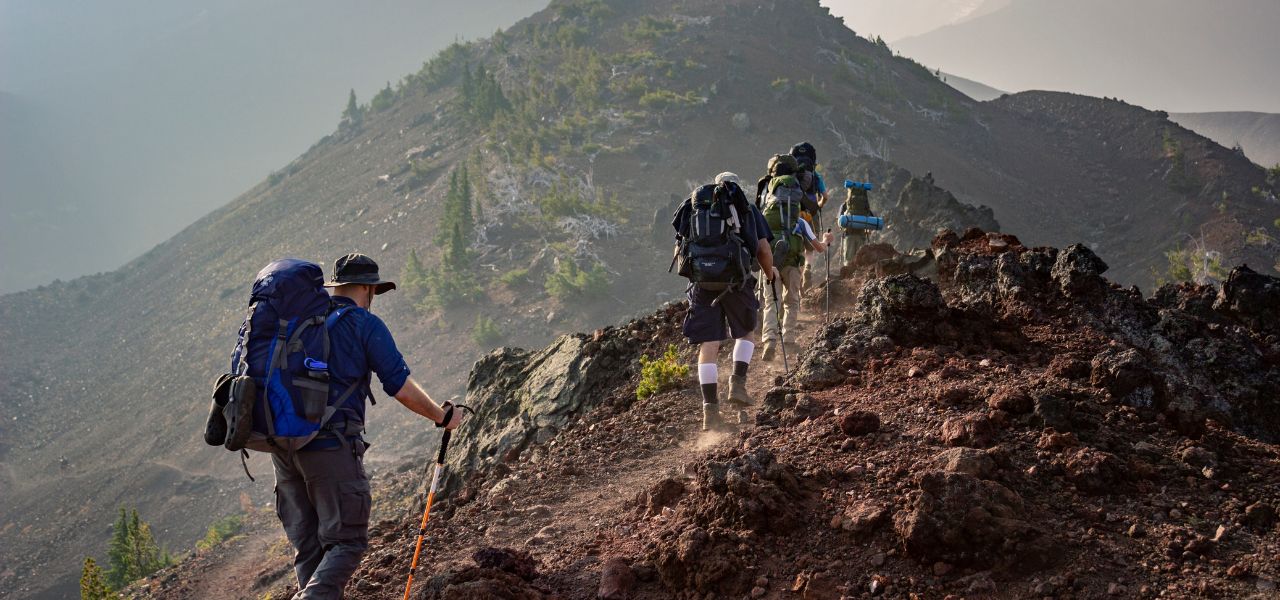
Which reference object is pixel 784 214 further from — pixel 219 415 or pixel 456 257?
pixel 456 257

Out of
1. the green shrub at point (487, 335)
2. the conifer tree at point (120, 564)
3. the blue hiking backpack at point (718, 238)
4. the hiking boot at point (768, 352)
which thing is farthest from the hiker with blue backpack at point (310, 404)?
the green shrub at point (487, 335)

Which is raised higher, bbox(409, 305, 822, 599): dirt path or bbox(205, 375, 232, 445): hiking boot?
bbox(205, 375, 232, 445): hiking boot

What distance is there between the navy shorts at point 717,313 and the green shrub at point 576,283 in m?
30.9

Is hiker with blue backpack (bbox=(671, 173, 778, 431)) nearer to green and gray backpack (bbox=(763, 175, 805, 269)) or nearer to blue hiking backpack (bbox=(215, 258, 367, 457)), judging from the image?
green and gray backpack (bbox=(763, 175, 805, 269))

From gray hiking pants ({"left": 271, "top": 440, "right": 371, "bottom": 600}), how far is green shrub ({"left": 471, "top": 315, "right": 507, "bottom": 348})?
110 ft

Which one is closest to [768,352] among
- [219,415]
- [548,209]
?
[219,415]

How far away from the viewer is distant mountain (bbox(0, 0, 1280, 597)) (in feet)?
118

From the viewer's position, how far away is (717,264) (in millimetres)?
6773

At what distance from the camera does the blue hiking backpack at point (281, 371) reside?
169 inches

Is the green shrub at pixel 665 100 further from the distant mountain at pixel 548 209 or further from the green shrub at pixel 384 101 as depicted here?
the green shrub at pixel 384 101

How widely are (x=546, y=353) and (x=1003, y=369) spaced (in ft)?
22.2

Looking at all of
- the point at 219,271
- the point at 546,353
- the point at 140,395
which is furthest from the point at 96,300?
the point at 546,353

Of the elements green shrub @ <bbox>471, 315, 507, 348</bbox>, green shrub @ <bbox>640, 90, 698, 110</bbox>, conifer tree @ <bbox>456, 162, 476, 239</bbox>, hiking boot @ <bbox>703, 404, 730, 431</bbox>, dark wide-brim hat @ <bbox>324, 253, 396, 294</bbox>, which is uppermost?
green shrub @ <bbox>640, 90, 698, 110</bbox>

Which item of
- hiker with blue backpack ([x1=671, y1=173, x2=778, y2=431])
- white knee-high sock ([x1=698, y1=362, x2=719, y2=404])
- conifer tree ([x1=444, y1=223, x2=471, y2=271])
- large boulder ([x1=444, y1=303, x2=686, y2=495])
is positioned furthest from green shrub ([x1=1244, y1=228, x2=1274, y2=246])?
conifer tree ([x1=444, y1=223, x2=471, y2=271])
